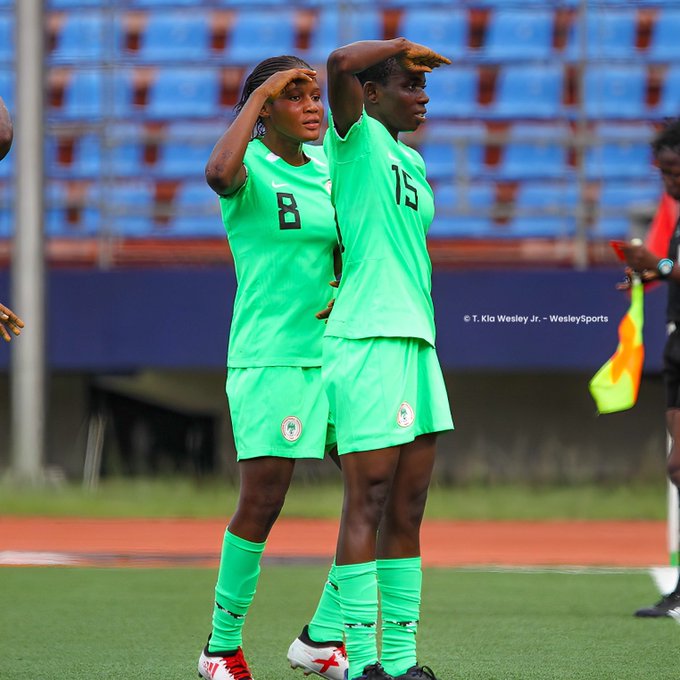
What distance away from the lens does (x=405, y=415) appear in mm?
3744

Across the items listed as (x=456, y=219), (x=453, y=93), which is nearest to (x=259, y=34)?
(x=453, y=93)

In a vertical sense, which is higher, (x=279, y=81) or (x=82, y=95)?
(x=279, y=81)

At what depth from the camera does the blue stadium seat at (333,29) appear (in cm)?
1512

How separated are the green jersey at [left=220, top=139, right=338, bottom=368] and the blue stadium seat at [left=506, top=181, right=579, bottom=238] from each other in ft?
30.0

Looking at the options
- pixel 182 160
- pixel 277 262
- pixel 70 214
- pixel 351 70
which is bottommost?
pixel 70 214

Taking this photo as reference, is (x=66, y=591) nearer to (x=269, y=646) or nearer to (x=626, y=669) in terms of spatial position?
(x=269, y=646)

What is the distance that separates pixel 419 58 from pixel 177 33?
13.1 m

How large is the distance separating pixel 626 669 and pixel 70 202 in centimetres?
1046

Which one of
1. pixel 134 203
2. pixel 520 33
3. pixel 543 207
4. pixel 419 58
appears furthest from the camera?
pixel 520 33

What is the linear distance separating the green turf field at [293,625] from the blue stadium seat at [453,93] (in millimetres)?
8270

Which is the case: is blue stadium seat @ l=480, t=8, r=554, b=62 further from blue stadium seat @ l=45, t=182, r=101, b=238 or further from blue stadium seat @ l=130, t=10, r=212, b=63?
blue stadium seat @ l=45, t=182, r=101, b=238

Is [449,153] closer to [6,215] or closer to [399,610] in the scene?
[6,215]

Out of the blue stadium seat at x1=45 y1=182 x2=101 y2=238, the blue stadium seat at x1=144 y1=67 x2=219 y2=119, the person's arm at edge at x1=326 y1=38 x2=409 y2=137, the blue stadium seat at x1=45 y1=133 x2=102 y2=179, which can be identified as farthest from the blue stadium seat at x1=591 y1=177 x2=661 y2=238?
the person's arm at edge at x1=326 y1=38 x2=409 y2=137

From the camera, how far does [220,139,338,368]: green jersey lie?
4156mm
